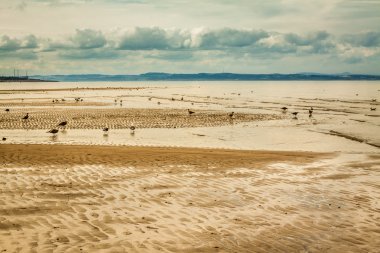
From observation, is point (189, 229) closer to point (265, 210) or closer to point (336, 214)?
point (265, 210)

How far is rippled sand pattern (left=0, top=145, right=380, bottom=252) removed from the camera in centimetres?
838

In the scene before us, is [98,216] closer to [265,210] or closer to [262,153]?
[265,210]

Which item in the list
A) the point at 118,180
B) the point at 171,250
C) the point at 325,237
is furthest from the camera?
the point at 118,180

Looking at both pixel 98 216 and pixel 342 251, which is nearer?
pixel 342 251

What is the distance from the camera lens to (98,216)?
32.6ft

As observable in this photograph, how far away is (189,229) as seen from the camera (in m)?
9.15

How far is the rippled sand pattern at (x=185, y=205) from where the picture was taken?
838cm

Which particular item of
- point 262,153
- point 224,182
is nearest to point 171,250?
point 224,182

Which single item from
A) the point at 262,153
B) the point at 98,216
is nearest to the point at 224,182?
the point at 98,216

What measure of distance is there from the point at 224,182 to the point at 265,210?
11.2ft

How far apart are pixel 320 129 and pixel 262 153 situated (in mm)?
15908

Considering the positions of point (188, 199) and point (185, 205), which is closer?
point (185, 205)

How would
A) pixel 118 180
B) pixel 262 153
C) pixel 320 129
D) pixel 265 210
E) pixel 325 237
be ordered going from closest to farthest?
1. pixel 325 237
2. pixel 265 210
3. pixel 118 180
4. pixel 262 153
5. pixel 320 129

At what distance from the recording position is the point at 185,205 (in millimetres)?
11102
